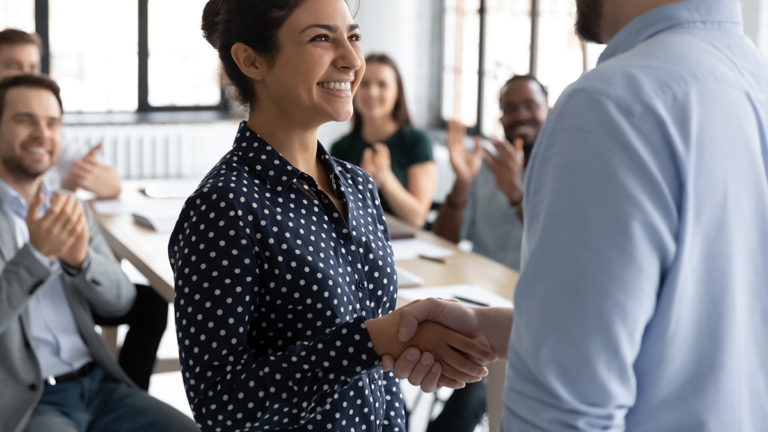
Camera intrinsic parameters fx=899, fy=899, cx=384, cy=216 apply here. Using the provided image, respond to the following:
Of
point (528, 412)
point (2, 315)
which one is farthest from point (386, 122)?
point (528, 412)

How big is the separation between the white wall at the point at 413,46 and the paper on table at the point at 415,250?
4.54 metres

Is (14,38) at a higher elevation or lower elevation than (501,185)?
higher

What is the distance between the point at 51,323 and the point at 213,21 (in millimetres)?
1254

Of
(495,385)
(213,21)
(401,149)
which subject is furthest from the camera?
(401,149)

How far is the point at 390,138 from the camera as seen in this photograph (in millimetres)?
4043

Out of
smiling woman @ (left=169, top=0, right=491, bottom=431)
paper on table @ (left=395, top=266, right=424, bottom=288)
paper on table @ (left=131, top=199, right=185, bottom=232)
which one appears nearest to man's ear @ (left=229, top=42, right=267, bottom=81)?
smiling woman @ (left=169, top=0, right=491, bottom=431)

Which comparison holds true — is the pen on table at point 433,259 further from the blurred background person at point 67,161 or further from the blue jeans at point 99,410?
the blurred background person at point 67,161

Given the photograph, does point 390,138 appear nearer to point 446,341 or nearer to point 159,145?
point 446,341

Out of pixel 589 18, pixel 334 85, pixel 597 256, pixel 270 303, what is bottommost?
pixel 270 303

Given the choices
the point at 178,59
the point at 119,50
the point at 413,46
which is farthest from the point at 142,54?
the point at 413,46

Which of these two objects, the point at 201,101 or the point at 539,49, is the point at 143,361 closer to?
the point at 539,49

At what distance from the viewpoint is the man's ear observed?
1.48m

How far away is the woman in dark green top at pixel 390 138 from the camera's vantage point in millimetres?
3898

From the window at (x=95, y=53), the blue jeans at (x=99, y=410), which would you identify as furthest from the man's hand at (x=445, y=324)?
the window at (x=95, y=53)
